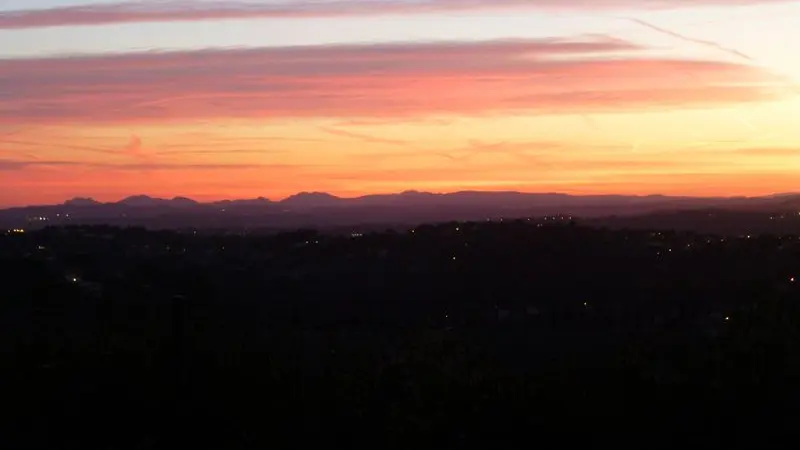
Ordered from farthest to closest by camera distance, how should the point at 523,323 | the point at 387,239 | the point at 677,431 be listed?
the point at 387,239
the point at 523,323
the point at 677,431

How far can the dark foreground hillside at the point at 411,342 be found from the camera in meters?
14.4

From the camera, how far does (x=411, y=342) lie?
23141 mm

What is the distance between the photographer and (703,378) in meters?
16.2

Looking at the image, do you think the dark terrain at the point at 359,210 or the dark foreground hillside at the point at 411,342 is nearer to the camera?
the dark foreground hillside at the point at 411,342

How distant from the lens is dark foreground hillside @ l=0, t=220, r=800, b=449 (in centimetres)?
1441

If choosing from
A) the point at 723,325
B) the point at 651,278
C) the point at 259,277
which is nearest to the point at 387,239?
the point at 259,277

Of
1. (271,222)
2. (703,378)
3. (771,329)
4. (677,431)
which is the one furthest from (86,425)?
(271,222)

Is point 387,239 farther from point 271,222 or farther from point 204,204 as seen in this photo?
point 204,204

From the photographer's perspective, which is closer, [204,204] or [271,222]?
[271,222]

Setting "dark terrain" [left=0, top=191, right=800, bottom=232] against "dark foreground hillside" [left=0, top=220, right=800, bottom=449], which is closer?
"dark foreground hillside" [left=0, top=220, right=800, bottom=449]

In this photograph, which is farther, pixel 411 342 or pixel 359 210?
pixel 359 210

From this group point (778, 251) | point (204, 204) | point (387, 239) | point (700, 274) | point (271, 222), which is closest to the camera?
point (700, 274)

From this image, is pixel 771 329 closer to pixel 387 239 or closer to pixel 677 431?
pixel 677 431

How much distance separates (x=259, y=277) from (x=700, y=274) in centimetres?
1553
